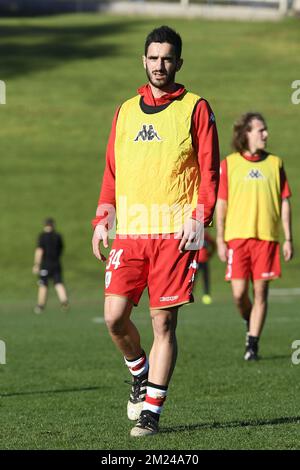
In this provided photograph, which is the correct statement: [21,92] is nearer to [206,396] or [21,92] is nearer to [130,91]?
[130,91]

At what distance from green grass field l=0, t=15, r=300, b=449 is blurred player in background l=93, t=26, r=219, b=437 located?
774 mm

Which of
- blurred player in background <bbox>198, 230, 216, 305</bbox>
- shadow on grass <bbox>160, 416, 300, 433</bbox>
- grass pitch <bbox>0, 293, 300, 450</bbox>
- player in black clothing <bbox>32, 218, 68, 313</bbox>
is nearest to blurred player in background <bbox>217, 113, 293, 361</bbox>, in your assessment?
grass pitch <bbox>0, 293, 300, 450</bbox>

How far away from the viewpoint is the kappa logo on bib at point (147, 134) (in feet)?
25.9

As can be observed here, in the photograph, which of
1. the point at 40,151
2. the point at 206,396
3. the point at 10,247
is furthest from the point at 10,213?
the point at 206,396

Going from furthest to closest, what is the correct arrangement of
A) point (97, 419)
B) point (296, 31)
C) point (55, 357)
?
point (296, 31), point (55, 357), point (97, 419)

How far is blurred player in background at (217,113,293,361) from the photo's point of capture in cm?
1304

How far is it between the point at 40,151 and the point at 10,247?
32.2 feet

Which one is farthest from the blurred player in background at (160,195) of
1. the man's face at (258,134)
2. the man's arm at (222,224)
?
the man's arm at (222,224)

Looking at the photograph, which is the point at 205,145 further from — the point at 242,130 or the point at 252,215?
the point at 252,215

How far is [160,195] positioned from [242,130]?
5.25m

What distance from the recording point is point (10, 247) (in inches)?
1615

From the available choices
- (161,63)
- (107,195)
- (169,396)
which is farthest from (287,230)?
(161,63)

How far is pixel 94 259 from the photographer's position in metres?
39.9

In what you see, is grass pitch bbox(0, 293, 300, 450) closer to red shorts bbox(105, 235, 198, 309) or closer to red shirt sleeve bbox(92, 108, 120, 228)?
red shorts bbox(105, 235, 198, 309)
